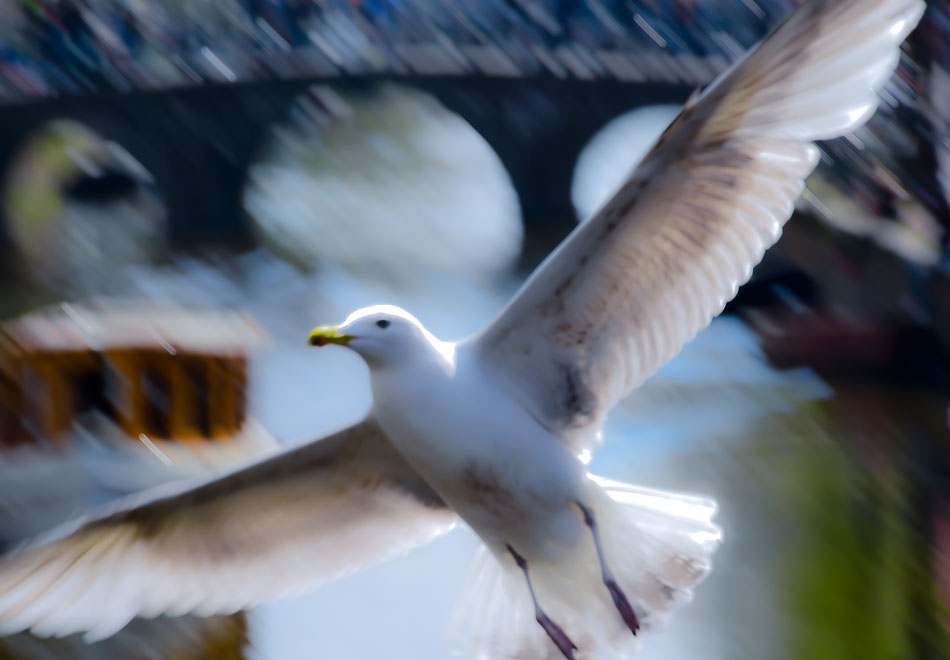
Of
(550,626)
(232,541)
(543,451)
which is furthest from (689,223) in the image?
(232,541)

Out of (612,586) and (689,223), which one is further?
(612,586)

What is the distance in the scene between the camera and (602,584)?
1.81 metres

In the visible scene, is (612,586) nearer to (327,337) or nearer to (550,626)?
(550,626)

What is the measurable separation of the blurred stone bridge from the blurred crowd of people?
0.17 metres

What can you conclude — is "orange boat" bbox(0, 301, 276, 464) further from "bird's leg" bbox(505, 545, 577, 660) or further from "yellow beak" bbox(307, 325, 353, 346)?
"yellow beak" bbox(307, 325, 353, 346)

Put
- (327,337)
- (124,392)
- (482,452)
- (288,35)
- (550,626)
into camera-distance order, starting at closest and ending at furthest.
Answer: (327,337) → (482,452) → (550,626) → (124,392) → (288,35)

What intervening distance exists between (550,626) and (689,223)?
633 mm

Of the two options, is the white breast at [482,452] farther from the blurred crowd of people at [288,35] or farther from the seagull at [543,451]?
the blurred crowd of people at [288,35]

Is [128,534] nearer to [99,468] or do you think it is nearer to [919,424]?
[99,468]

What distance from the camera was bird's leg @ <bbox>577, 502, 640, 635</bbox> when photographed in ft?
5.72

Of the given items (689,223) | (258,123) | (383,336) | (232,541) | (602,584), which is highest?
(689,223)

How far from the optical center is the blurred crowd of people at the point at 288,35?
18.5ft

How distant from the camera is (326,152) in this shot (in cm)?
879

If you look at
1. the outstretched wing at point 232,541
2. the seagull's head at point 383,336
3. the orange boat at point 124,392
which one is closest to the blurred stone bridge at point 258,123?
the orange boat at point 124,392
